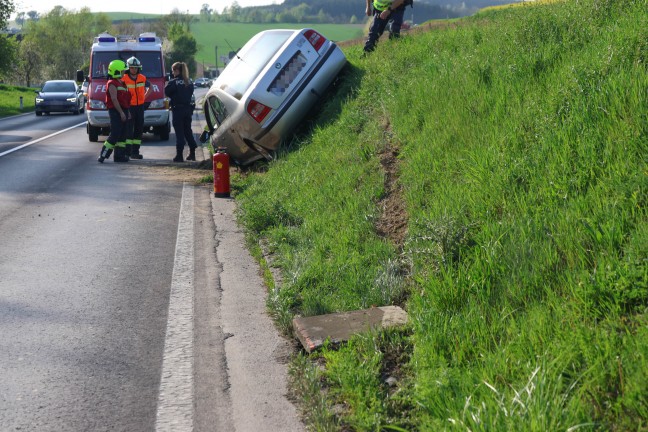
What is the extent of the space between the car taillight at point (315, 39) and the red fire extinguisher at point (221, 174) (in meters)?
3.03

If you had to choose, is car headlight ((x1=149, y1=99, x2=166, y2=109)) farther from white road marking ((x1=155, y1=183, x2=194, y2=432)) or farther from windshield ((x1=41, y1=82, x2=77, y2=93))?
windshield ((x1=41, y1=82, x2=77, y2=93))

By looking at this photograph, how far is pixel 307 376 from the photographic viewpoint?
15.5 feet

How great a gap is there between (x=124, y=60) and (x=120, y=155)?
5.57 metres

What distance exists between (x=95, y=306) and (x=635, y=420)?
4361 mm

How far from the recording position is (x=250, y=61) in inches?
557

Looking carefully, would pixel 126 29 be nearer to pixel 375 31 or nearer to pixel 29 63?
pixel 29 63

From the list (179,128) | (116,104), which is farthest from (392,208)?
(116,104)

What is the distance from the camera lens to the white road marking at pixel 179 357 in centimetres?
443

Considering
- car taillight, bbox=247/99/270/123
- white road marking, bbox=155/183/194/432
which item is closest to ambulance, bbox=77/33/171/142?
car taillight, bbox=247/99/270/123

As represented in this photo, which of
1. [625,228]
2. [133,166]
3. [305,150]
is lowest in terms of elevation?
[133,166]

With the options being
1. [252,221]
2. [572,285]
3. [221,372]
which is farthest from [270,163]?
[572,285]

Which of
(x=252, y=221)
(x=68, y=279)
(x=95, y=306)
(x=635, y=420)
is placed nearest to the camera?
(x=635, y=420)

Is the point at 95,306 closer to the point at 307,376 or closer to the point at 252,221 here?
the point at 307,376

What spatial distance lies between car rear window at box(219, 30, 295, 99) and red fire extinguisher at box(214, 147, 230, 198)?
1867 millimetres
